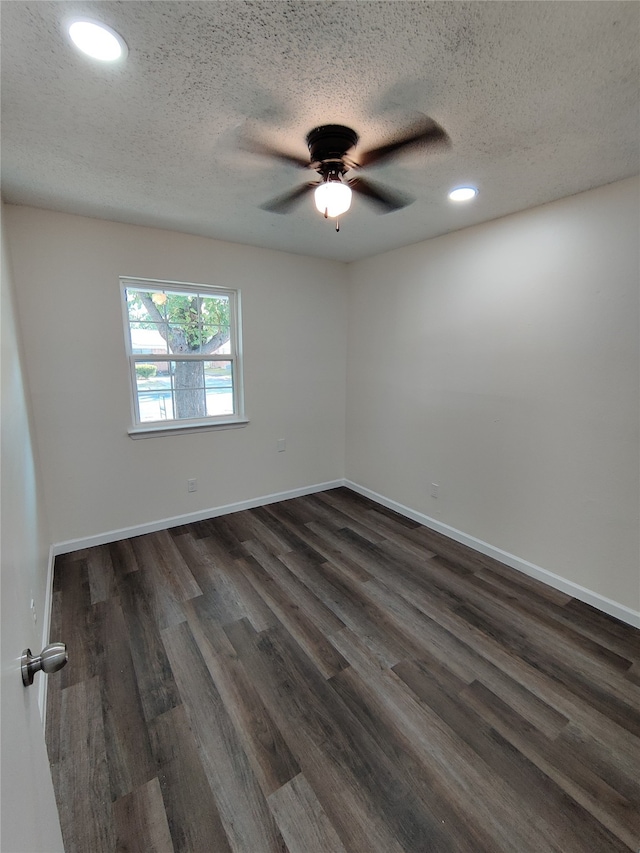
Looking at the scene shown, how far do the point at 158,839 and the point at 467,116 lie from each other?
9.20 ft

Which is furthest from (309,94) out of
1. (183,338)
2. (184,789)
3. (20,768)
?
(184,789)

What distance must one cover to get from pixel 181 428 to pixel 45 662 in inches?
102

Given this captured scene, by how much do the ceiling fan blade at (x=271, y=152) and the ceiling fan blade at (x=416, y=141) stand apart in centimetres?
31

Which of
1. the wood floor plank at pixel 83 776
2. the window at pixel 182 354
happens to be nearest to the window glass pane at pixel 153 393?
the window at pixel 182 354

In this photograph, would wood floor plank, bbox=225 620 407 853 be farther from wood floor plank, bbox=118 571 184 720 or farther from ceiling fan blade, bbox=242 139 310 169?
ceiling fan blade, bbox=242 139 310 169

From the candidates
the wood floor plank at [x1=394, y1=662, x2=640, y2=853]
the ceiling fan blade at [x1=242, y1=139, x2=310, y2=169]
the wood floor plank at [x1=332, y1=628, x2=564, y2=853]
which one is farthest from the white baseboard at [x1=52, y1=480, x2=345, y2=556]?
the ceiling fan blade at [x1=242, y1=139, x2=310, y2=169]

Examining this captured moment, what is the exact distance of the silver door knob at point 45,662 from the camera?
0.71 m

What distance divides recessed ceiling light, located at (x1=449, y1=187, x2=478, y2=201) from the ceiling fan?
0.55 meters

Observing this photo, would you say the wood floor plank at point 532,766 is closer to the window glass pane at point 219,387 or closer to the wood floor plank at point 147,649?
the wood floor plank at point 147,649

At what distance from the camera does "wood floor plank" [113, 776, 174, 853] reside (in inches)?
46.1

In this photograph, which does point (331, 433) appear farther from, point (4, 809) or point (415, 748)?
point (4, 809)

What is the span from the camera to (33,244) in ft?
8.06

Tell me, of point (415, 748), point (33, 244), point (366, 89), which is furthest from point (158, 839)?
point (33, 244)

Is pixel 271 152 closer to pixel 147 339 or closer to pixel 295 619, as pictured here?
pixel 147 339
